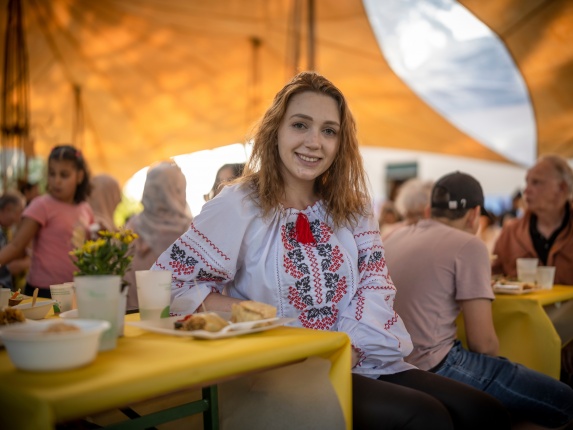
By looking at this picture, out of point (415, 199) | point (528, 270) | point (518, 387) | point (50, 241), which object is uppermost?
point (415, 199)

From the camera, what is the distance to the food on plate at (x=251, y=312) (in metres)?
1.63

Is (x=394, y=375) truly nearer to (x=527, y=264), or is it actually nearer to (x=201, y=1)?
(x=527, y=264)

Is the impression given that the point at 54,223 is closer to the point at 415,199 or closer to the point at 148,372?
the point at 415,199

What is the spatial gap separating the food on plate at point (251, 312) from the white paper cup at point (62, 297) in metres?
0.73

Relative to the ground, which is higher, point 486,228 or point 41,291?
point 486,228

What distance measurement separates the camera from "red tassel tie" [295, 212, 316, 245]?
2124 millimetres

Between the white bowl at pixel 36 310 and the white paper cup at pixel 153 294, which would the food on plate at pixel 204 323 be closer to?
the white paper cup at pixel 153 294

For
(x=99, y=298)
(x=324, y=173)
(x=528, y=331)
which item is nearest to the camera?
(x=99, y=298)

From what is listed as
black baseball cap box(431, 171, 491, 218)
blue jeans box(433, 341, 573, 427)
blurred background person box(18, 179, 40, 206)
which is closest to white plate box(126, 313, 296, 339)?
blue jeans box(433, 341, 573, 427)

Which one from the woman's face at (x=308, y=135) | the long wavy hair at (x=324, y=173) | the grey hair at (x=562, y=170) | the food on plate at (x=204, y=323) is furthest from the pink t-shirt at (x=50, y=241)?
the grey hair at (x=562, y=170)

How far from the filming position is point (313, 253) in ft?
6.92

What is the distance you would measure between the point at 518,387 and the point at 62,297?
6.11 ft

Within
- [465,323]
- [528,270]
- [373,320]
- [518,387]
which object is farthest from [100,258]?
[528,270]

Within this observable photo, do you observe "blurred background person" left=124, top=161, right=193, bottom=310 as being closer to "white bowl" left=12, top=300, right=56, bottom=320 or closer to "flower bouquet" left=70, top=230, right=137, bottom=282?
"white bowl" left=12, top=300, right=56, bottom=320
